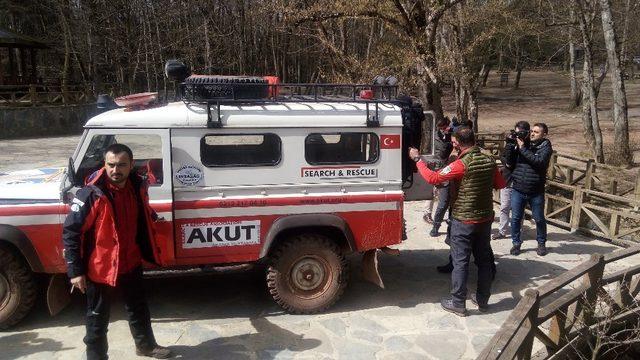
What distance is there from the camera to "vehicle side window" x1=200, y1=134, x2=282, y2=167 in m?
4.72

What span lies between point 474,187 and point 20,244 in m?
4.08

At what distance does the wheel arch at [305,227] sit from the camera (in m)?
4.80

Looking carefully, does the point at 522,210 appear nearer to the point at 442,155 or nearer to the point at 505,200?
the point at 505,200

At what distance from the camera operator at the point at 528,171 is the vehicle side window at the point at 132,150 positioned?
4.10m

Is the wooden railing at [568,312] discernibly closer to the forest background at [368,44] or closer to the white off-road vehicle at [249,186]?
the white off-road vehicle at [249,186]

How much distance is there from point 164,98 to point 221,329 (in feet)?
8.48

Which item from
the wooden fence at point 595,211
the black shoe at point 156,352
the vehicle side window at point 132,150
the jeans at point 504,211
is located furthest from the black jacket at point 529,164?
the black shoe at point 156,352

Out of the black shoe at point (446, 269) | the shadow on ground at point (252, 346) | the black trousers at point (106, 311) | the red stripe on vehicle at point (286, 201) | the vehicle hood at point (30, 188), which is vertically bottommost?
the shadow on ground at point (252, 346)

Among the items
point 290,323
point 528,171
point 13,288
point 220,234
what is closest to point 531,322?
point 290,323

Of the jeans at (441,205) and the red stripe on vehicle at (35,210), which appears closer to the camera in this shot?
the red stripe on vehicle at (35,210)

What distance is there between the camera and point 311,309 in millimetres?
5102

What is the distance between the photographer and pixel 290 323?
493cm

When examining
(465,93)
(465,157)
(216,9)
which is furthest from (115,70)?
(465,157)

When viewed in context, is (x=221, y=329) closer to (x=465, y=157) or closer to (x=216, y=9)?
(x=465, y=157)
